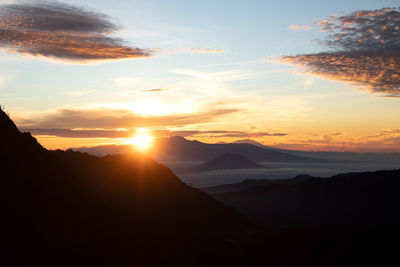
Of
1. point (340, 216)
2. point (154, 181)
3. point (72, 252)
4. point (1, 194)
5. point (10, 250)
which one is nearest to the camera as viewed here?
point (10, 250)

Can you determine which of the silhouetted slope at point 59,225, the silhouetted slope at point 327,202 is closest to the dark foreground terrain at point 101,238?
the silhouetted slope at point 59,225

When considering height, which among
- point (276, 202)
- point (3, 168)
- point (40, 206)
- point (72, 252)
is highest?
point (3, 168)

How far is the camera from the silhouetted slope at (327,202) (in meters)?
62.8

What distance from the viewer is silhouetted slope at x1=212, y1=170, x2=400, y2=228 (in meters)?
62.8

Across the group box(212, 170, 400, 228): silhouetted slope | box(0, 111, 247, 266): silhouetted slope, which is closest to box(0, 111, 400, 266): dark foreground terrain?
box(0, 111, 247, 266): silhouetted slope

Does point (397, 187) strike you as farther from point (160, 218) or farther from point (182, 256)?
point (182, 256)

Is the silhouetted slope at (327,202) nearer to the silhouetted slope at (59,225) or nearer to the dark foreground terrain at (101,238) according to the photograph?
the dark foreground terrain at (101,238)

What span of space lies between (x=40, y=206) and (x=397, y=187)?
76.4 meters

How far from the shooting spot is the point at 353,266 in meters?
27.1

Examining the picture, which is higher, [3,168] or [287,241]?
[3,168]

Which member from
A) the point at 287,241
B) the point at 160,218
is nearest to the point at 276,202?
the point at 160,218

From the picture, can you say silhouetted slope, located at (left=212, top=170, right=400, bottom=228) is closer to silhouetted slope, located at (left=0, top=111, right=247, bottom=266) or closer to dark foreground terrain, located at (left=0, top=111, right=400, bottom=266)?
dark foreground terrain, located at (left=0, top=111, right=400, bottom=266)

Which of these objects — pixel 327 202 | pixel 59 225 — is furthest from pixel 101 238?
pixel 327 202

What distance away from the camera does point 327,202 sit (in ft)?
256
